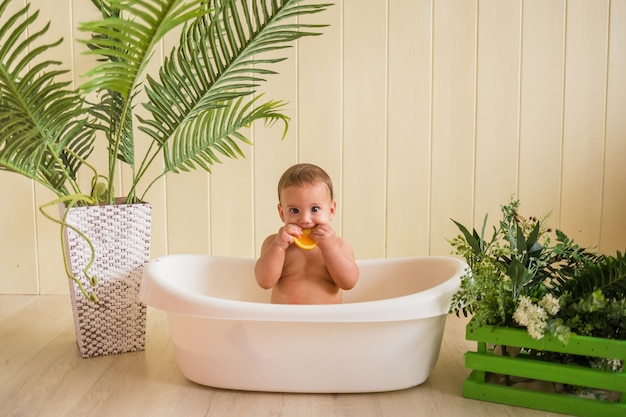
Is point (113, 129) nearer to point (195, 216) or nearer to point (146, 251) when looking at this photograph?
point (146, 251)

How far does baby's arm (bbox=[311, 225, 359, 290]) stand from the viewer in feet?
5.67

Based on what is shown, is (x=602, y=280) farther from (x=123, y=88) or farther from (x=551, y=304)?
(x=123, y=88)

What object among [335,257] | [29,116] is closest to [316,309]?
[335,257]

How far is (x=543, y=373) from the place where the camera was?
149 centimetres

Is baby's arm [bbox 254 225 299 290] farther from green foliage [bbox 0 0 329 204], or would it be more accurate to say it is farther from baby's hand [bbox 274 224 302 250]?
green foliage [bbox 0 0 329 204]

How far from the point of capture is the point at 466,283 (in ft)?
5.13

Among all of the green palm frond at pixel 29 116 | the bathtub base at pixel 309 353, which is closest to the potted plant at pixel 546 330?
the bathtub base at pixel 309 353

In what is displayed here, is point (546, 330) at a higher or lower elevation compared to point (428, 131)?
lower

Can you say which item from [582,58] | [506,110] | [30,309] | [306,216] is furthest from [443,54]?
[30,309]

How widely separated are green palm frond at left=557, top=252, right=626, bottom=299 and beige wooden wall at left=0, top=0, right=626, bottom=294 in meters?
0.89

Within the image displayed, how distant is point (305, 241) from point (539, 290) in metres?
0.58

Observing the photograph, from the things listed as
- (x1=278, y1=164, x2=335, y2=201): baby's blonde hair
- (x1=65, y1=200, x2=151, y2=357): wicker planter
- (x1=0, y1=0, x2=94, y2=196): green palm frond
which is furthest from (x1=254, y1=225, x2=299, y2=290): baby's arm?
(x1=0, y1=0, x2=94, y2=196): green palm frond

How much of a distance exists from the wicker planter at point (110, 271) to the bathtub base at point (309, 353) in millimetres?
302

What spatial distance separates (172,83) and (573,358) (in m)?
1.19
